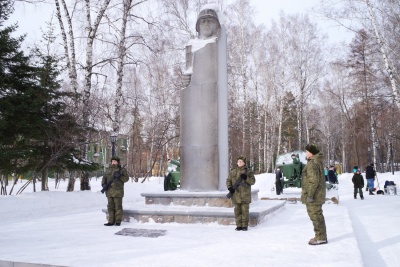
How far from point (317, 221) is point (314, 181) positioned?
2.03 ft

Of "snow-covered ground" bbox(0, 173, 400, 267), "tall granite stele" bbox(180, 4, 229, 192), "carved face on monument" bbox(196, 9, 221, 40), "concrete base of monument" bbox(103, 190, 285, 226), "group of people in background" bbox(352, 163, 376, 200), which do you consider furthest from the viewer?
"group of people in background" bbox(352, 163, 376, 200)

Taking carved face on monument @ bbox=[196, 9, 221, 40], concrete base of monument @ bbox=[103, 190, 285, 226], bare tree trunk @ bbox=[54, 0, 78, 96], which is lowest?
concrete base of monument @ bbox=[103, 190, 285, 226]

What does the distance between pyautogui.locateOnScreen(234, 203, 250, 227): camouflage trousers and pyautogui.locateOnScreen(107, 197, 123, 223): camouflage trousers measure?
2563mm

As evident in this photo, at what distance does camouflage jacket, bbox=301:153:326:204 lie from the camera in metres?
5.36

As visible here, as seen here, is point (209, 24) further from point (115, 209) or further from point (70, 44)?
point (70, 44)

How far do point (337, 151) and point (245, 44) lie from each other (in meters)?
35.9

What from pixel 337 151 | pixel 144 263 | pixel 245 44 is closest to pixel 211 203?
pixel 144 263

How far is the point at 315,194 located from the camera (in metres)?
5.38

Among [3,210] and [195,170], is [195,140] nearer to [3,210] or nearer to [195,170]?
[195,170]

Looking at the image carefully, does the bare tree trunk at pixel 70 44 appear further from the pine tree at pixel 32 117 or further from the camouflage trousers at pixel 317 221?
the camouflage trousers at pixel 317 221

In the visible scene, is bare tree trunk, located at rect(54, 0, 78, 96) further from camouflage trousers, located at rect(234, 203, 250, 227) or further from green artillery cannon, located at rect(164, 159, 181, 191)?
camouflage trousers, located at rect(234, 203, 250, 227)

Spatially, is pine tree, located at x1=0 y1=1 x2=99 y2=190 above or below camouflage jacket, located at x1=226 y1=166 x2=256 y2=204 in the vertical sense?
above

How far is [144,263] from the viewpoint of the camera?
421 centimetres

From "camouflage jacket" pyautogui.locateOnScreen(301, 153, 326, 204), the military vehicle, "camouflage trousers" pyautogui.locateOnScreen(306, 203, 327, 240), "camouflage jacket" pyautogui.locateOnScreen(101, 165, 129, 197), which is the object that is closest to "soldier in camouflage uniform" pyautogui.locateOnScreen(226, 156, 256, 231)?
"camouflage jacket" pyautogui.locateOnScreen(301, 153, 326, 204)
